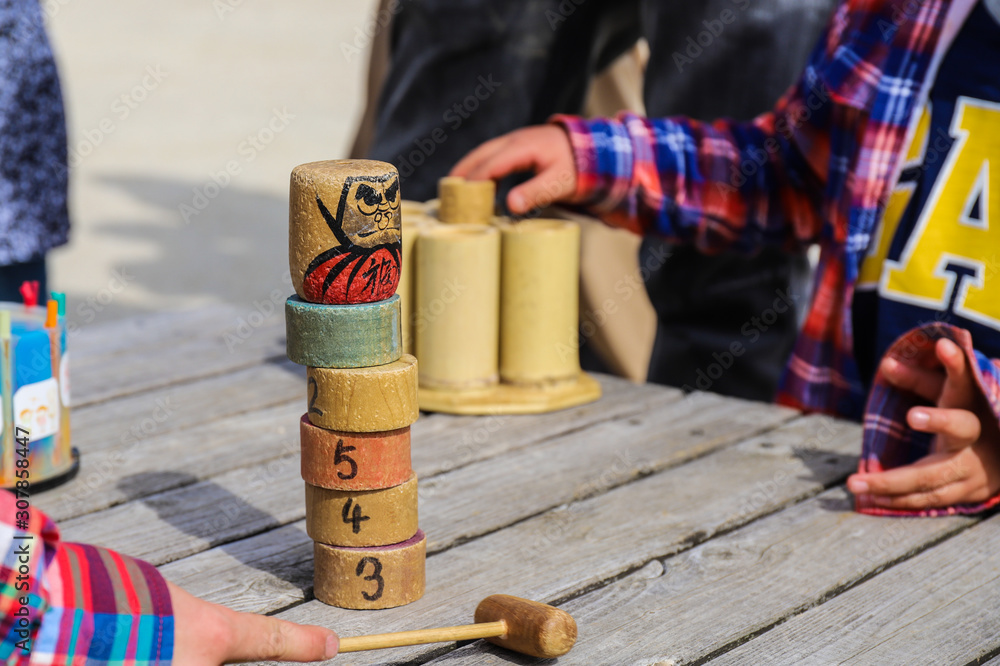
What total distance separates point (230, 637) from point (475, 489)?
0.48 m

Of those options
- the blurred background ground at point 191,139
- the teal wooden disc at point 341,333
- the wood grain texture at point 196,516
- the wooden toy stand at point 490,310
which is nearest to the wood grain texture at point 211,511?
the wood grain texture at point 196,516

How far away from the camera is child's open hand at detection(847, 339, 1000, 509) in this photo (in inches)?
47.0

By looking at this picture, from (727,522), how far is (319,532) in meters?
0.43

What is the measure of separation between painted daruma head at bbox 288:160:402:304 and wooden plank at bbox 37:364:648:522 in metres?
0.40

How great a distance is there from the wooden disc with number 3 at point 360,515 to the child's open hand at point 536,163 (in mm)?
681

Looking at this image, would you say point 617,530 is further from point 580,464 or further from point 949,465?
point 949,465

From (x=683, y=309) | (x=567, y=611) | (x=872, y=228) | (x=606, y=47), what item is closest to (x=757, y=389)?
(x=683, y=309)

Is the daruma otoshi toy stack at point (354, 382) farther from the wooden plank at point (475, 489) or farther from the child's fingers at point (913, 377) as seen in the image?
the child's fingers at point (913, 377)

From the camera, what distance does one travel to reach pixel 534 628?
0.88 meters

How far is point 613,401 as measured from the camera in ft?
5.17

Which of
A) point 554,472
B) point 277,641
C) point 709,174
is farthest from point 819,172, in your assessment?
point 277,641

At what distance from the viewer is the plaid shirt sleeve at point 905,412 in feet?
3.92

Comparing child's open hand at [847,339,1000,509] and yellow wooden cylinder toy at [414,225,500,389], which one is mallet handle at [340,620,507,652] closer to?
child's open hand at [847,339,1000,509]

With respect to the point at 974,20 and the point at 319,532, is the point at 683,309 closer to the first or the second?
the point at 974,20
